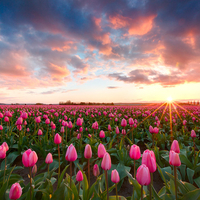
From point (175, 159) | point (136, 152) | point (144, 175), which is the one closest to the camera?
point (144, 175)

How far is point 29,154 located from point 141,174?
1297mm

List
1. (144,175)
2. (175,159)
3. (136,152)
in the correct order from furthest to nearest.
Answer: (136,152) → (175,159) → (144,175)

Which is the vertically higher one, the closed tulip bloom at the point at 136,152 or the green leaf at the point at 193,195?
the closed tulip bloom at the point at 136,152

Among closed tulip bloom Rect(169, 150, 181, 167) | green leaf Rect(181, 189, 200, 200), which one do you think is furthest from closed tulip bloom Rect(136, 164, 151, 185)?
green leaf Rect(181, 189, 200, 200)

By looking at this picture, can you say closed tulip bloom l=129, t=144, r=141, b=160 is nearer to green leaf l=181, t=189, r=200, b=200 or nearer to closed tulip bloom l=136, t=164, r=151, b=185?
closed tulip bloom l=136, t=164, r=151, b=185

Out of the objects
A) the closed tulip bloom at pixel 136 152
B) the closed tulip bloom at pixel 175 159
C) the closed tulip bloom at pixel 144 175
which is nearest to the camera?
the closed tulip bloom at pixel 144 175

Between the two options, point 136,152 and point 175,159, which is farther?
point 136,152

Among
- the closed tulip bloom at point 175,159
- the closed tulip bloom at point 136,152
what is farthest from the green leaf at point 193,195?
the closed tulip bloom at point 136,152

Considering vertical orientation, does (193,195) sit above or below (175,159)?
below

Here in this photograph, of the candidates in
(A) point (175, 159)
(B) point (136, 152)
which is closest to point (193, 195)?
(A) point (175, 159)

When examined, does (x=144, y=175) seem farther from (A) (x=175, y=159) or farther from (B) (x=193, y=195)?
(B) (x=193, y=195)

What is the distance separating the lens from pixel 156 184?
3.01m

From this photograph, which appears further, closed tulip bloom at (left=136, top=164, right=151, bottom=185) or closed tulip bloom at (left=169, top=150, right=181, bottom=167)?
closed tulip bloom at (left=169, top=150, right=181, bottom=167)

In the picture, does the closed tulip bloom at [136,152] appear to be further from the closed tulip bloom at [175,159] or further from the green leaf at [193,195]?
the green leaf at [193,195]
